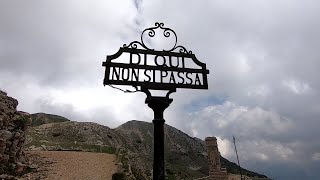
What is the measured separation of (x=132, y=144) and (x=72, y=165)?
55.3m

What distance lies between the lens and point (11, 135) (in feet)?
61.9

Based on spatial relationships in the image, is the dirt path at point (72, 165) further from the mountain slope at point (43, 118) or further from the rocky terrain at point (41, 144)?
the mountain slope at point (43, 118)

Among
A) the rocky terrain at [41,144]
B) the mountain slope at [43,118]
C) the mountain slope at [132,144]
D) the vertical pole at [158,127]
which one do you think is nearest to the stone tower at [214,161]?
the rocky terrain at [41,144]

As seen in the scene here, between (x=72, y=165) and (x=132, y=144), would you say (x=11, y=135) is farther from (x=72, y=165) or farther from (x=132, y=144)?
(x=132, y=144)

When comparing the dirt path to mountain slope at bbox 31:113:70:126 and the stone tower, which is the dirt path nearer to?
the stone tower

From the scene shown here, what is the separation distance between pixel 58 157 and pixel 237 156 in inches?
586

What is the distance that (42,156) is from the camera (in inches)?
886

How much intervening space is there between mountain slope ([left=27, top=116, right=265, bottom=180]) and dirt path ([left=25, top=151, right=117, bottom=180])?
1297 mm

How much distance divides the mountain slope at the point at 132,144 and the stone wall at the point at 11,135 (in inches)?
248

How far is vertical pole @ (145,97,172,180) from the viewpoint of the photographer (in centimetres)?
481

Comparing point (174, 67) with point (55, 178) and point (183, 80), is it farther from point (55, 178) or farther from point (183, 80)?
point (55, 178)

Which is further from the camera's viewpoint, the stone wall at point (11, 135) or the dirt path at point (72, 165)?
the dirt path at point (72, 165)

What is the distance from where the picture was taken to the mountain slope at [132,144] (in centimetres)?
2762

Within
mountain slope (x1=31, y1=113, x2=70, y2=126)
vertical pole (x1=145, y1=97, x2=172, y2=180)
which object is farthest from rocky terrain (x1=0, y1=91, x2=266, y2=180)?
mountain slope (x1=31, y1=113, x2=70, y2=126)
